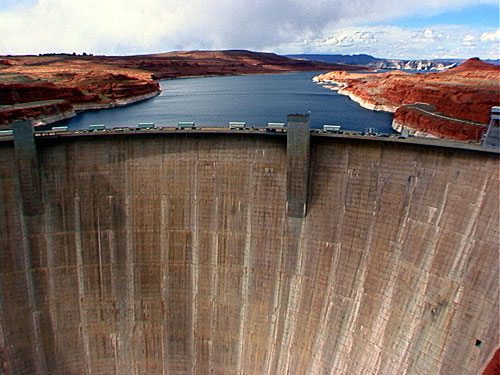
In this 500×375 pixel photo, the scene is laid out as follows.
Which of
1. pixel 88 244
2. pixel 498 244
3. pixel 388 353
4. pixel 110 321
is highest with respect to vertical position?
pixel 498 244

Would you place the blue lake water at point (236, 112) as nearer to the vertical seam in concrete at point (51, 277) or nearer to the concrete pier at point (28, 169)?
the concrete pier at point (28, 169)

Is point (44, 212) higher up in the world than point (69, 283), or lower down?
higher up

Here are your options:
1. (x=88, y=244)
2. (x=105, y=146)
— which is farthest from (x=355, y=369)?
(x=105, y=146)

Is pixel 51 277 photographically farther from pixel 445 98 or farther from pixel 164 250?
pixel 445 98

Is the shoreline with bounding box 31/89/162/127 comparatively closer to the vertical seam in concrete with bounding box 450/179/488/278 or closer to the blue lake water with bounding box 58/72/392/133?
the blue lake water with bounding box 58/72/392/133

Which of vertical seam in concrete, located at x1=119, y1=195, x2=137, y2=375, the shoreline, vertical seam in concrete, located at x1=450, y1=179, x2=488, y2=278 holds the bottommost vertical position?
vertical seam in concrete, located at x1=119, y1=195, x2=137, y2=375

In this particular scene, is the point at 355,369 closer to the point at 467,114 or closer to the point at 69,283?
the point at 69,283

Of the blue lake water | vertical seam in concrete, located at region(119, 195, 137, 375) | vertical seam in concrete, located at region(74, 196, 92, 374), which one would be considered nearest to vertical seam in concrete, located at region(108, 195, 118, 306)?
vertical seam in concrete, located at region(119, 195, 137, 375)

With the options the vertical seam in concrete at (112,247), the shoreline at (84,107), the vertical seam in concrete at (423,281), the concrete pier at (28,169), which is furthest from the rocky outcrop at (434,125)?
the shoreline at (84,107)
